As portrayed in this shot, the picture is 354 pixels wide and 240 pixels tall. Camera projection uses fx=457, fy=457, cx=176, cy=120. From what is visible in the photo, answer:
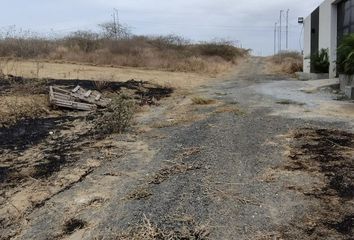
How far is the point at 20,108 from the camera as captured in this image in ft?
35.5

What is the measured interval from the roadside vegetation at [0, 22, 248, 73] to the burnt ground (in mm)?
19985

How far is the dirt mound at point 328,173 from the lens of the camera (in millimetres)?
4137

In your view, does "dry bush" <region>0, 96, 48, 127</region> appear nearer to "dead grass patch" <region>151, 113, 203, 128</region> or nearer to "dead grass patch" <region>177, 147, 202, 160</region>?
"dead grass patch" <region>151, 113, 203, 128</region>

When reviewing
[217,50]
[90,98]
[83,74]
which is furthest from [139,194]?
[217,50]

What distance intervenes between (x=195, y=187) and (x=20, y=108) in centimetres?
685

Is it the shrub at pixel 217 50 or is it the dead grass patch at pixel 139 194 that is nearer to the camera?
the dead grass patch at pixel 139 194

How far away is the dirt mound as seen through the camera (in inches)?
163

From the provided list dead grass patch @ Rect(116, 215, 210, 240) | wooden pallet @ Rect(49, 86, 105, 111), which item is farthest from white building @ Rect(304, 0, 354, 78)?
dead grass patch @ Rect(116, 215, 210, 240)

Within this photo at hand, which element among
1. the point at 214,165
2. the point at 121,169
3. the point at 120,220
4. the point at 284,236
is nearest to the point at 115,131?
the point at 121,169

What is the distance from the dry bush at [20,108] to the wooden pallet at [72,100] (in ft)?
0.85

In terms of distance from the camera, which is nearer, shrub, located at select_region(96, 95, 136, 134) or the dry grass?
shrub, located at select_region(96, 95, 136, 134)

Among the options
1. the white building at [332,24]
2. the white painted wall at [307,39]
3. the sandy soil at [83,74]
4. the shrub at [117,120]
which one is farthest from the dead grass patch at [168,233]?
the white painted wall at [307,39]

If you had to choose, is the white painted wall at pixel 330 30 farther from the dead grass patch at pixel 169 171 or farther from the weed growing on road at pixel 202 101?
the dead grass patch at pixel 169 171

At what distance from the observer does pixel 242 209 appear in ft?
15.1
